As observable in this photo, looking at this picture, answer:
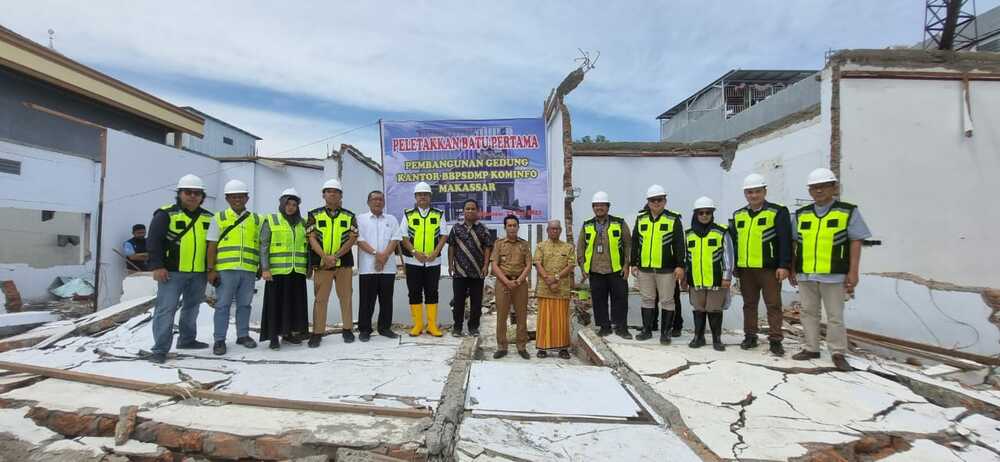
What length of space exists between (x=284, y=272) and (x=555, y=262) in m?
2.77

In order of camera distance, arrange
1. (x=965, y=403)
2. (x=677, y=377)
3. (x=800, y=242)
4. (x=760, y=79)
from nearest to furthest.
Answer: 1. (x=965, y=403)
2. (x=677, y=377)
3. (x=800, y=242)
4. (x=760, y=79)

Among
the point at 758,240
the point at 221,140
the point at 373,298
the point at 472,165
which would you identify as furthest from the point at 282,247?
the point at 221,140

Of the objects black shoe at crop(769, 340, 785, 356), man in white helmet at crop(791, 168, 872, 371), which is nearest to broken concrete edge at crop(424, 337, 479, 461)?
black shoe at crop(769, 340, 785, 356)

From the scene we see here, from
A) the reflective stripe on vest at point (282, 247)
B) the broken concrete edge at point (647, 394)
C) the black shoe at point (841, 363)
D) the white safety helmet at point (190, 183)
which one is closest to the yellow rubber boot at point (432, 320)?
the reflective stripe on vest at point (282, 247)

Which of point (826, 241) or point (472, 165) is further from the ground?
point (472, 165)

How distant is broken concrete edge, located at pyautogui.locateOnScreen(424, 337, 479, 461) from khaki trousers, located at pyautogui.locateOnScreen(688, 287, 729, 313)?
2536 mm

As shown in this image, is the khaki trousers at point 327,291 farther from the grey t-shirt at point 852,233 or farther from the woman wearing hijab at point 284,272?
the grey t-shirt at point 852,233

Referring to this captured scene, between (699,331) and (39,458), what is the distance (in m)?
5.33

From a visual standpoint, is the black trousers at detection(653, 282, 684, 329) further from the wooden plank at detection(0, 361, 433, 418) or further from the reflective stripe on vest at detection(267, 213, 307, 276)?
the reflective stripe on vest at detection(267, 213, 307, 276)

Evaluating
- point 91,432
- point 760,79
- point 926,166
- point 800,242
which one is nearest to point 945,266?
point 926,166

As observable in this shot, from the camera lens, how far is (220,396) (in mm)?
3311

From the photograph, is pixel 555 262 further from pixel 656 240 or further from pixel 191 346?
pixel 191 346

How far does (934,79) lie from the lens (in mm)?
6816

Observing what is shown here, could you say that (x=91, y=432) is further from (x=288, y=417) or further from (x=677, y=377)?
(x=677, y=377)
